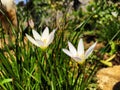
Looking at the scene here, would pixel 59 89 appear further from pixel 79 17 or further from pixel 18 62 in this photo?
pixel 79 17

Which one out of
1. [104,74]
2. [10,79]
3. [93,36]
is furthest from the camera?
[93,36]

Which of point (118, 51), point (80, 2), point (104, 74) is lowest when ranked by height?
point (104, 74)

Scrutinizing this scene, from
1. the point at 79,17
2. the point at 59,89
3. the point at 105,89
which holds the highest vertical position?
the point at 79,17

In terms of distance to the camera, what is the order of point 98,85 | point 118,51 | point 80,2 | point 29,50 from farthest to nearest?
1. point 80,2
2. point 118,51
3. point 98,85
4. point 29,50

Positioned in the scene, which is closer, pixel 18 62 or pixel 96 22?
pixel 18 62

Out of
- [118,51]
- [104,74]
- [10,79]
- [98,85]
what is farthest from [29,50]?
[118,51]

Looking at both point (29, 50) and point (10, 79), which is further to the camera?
point (29, 50)

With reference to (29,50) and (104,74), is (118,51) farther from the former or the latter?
(29,50)

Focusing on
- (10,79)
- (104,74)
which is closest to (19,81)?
(10,79)

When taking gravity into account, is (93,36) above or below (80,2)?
below
